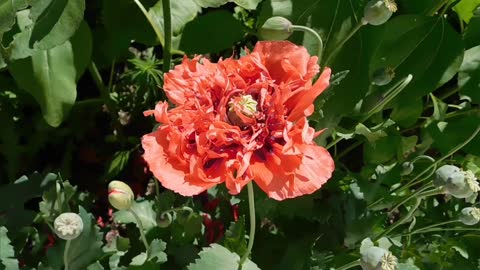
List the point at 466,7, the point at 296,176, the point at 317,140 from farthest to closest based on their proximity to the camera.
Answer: the point at 466,7
the point at 317,140
the point at 296,176

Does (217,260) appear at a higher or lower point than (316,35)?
lower

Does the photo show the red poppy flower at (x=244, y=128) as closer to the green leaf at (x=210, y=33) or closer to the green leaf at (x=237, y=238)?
the green leaf at (x=237, y=238)

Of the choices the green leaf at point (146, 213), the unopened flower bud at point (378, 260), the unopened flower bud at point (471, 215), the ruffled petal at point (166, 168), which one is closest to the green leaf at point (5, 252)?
the green leaf at point (146, 213)

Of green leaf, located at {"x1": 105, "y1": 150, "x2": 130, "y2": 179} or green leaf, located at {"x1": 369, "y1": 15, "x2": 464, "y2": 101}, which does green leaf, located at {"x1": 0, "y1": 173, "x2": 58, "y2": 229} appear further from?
green leaf, located at {"x1": 369, "y1": 15, "x2": 464, "y2": 101}

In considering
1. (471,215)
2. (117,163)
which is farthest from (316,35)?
(117,163)

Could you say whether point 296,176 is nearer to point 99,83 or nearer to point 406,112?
point 406,112

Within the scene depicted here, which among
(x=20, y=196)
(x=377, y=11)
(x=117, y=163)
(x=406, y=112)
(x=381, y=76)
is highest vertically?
(x=377, y=11)
